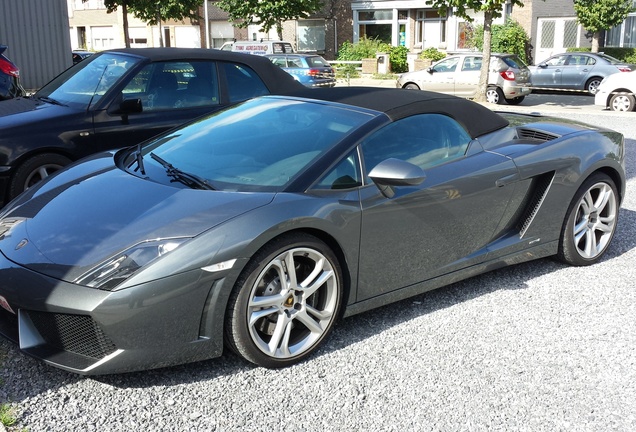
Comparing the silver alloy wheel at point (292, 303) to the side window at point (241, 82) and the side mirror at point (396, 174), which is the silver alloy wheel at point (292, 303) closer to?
the side mirror at point (396, 174)

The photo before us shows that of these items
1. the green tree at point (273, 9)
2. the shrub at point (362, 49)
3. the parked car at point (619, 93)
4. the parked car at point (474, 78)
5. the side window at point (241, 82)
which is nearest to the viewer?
the side window at point (241, 82)

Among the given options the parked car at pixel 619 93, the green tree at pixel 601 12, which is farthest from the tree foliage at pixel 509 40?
the parked car at pixel 619 93

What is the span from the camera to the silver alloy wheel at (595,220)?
513 cm

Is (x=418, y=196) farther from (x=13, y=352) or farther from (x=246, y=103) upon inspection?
(x=13, y=352)

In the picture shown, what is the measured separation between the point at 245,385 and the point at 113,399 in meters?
0.61

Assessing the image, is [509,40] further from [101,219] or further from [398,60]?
[101,219]

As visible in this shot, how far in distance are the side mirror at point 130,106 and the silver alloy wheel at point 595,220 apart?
3.89 metres

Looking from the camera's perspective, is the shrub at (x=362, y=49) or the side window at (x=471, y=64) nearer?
the side window at (x=471, y=64)

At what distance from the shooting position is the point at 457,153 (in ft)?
14.5

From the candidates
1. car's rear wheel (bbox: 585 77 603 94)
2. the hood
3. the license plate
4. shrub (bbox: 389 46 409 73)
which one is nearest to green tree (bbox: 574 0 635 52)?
car's rear wheel (bbox: 585 77 603 94)

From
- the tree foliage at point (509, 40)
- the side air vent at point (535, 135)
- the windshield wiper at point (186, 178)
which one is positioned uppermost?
the tree foliage at point (509, 40)

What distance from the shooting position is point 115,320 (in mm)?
3107

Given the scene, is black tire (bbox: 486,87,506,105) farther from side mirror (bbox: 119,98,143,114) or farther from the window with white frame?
the window with white frame

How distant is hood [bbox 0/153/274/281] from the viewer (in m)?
3.32
